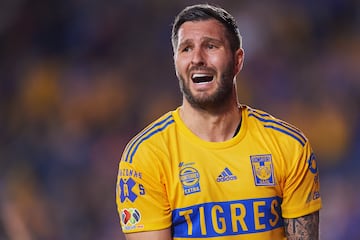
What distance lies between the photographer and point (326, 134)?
497cm

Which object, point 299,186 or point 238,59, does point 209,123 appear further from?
point 299,186

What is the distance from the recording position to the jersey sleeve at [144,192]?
95.6 inches

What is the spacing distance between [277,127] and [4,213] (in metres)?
3.03

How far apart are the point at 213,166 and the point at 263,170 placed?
16cm

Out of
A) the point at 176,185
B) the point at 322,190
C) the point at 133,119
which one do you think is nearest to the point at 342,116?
the point at 322,190

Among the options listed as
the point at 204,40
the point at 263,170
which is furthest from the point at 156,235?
the point at 204,40

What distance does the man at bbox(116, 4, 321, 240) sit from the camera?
241 centimetres

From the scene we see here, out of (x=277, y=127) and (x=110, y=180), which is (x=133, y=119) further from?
(x=277, y=127)

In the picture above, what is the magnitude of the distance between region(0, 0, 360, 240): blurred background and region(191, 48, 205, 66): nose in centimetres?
257

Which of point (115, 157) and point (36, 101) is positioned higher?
point (36, 101)

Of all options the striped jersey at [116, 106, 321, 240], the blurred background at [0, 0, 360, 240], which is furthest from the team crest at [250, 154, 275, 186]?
the blurred background at [0, 0, 360, 240]

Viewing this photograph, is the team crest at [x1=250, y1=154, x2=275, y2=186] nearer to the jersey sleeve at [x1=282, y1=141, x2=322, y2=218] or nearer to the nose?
the jersey sleeve at [x1=282, y1=141, x2=322, y2=218]

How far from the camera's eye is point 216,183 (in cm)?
243

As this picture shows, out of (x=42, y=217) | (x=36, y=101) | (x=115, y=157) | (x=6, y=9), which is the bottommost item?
(x=42, y=217)
